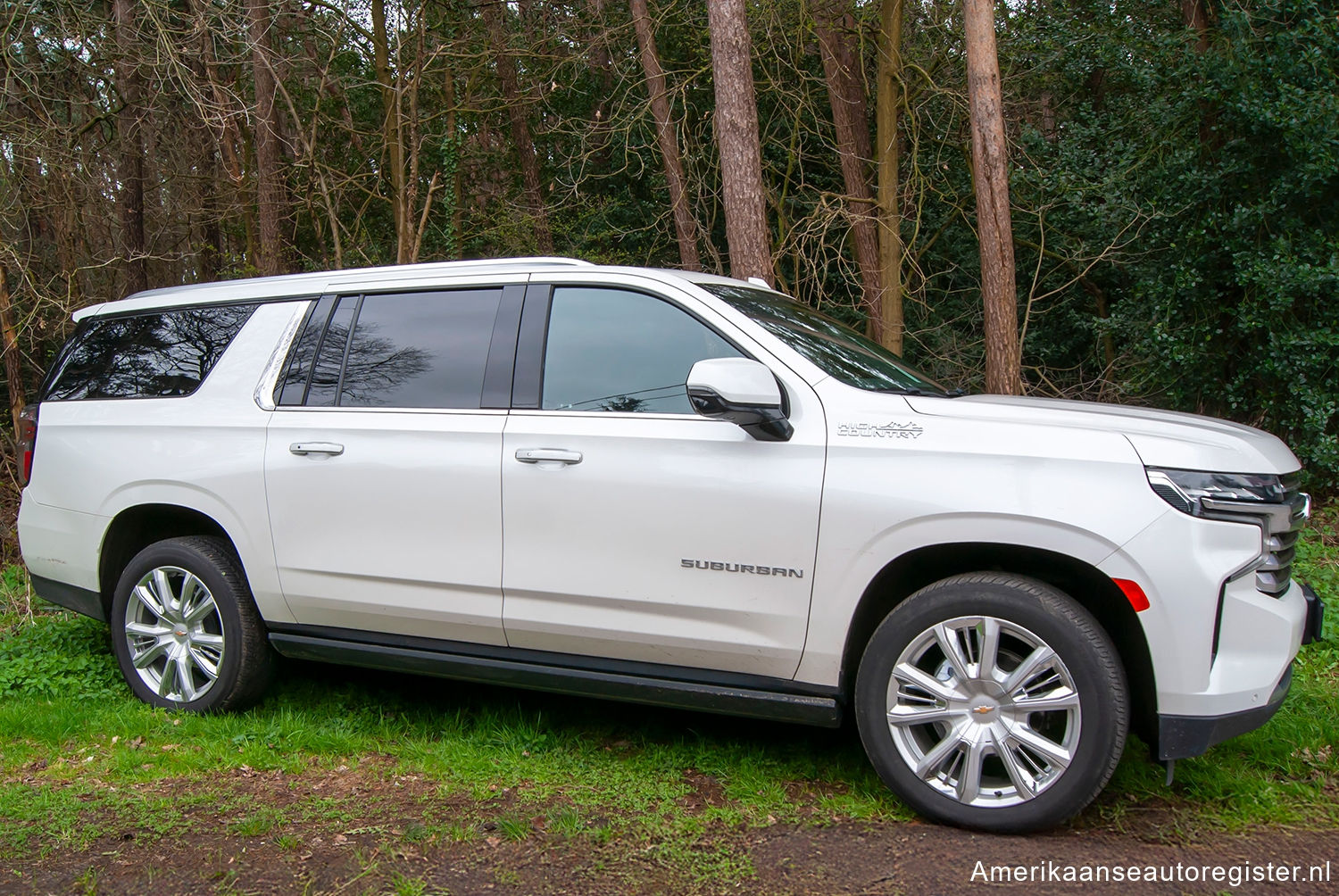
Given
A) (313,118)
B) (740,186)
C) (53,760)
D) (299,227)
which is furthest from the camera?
(299,227)

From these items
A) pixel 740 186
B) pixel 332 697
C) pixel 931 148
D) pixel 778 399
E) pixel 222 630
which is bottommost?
pixel 332 697

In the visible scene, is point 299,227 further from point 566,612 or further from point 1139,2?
point 566,612

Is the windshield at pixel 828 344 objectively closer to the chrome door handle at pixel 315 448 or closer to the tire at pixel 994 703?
the tire at pixel 994 703

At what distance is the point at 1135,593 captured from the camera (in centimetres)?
318

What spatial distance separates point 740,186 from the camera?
8906 millimetres

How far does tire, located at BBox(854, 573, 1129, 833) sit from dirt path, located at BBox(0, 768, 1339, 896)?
0.15m

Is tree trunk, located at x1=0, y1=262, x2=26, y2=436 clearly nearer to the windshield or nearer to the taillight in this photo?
the taillight

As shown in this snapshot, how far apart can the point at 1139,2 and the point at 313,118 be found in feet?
36.5

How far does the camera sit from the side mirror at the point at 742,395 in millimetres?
3416

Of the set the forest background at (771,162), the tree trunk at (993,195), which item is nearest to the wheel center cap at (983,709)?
the tree trunk at (993,195)

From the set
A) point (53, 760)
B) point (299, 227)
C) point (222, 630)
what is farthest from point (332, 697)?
point (299, 227)

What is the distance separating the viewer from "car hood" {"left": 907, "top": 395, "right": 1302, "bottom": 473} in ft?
10.5

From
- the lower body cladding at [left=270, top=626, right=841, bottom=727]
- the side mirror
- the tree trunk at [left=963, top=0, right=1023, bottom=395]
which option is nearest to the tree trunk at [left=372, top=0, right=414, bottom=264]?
the tree trunk at [left=963, top=0, right=1023, bottom=395]

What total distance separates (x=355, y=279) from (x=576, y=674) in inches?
82.0
